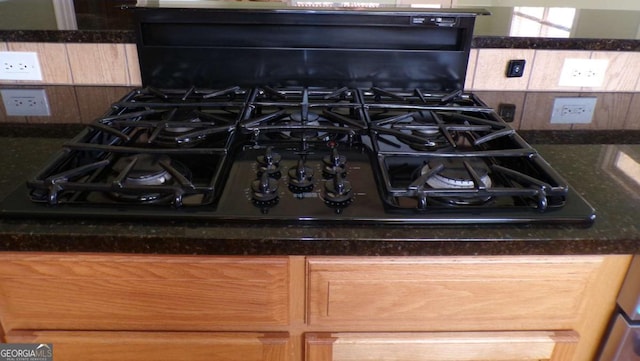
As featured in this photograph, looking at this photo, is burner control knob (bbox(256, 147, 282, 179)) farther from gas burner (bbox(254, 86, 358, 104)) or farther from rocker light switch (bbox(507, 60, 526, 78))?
rocker light switch (bbox(507, 60, 526, 78))

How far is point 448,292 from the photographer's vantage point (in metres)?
0.73

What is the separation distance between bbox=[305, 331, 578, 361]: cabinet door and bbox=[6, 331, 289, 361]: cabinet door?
0.07 metres

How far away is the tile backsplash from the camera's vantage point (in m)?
1.14

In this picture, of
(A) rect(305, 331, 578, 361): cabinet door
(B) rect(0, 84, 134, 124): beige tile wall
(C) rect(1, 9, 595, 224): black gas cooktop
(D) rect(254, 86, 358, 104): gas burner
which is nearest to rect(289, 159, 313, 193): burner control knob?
(C) rect(1, 9, 595, 224): black gas cooktop

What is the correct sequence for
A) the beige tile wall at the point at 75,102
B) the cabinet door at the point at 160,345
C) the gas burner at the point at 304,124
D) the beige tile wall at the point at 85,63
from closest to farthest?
the cabinet door at the point at 160,345 < the gas burner at the point at 304,124 < the beige tile wall at the point at 75,102 < the beige tile wall at the point at 85,63

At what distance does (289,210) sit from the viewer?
69 cm

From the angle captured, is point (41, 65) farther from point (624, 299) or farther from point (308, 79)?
point (624, 299)

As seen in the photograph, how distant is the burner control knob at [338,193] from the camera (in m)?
0.70

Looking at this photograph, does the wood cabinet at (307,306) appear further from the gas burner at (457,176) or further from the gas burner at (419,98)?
the gas burner at (419,98)

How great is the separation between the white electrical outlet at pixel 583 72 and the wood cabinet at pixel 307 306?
646mm

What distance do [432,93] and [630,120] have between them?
1.45 feet

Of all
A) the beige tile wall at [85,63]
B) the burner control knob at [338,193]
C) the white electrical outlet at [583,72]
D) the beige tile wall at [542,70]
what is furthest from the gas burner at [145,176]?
the white electrical outlet at [583,72]

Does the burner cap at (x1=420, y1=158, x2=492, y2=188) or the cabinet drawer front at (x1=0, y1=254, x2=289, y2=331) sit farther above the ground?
the burner cap at (x1=420, y1=158, x2=492, y2=188)

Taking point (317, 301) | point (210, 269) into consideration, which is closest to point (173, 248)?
point (210, 269)
